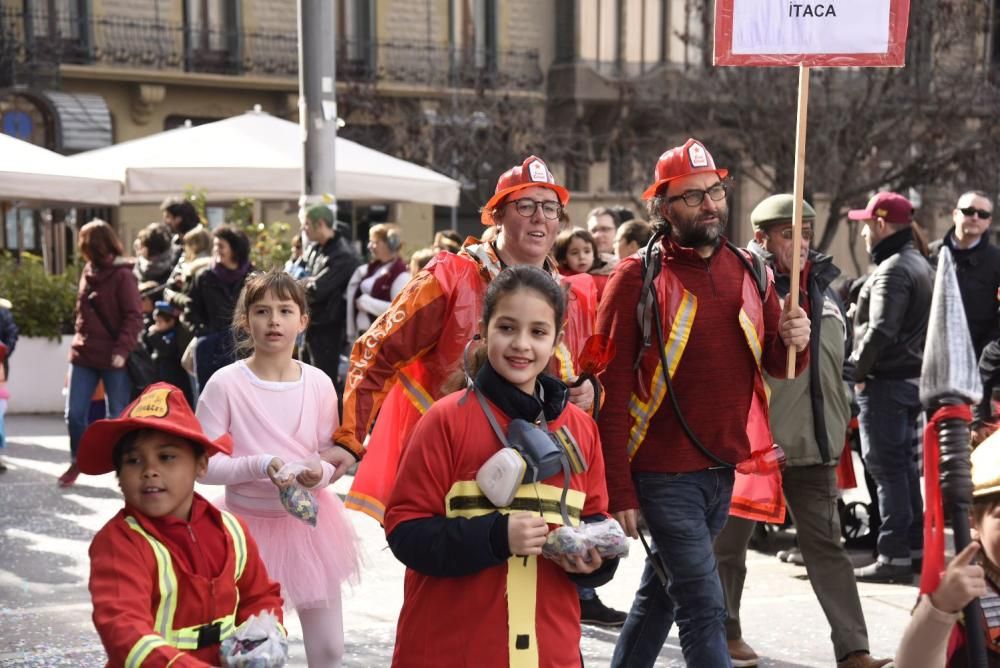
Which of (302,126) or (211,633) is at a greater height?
(302,126)

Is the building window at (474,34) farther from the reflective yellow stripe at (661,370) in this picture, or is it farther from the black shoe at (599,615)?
the reflective yellow stripe at (661,370)

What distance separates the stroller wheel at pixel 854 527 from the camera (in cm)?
816

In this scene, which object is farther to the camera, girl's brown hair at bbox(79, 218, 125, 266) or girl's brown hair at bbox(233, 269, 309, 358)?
girl's brown hair at bbox(79, 218, 125, 266)

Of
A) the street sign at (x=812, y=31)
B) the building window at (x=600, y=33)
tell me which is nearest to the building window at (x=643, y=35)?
the building window at (x=600, y=33)

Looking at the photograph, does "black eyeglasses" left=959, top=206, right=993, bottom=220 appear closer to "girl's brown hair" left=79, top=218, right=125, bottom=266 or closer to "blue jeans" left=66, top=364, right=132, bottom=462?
"girl's brown hair" left=79, top=218, right=125, bottom=266

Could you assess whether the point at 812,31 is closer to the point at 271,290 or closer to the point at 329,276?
the point at 271,290

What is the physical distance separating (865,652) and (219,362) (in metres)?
5.32

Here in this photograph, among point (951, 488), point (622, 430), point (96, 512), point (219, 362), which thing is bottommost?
point (96, 512)

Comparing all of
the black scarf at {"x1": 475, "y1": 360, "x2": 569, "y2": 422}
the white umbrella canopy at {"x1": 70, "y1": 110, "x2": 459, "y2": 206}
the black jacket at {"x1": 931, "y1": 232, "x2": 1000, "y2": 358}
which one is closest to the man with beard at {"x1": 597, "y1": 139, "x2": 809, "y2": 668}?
the black scarf at {"x1": 475, "y1": 360, "x2": 569, "y2": 422}

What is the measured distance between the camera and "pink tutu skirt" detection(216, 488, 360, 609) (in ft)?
15.1

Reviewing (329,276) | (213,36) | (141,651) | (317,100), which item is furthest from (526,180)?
(213,36)

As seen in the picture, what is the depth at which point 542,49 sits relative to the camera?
3170 centimetres

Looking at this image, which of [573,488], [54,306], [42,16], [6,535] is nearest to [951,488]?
[573,488]

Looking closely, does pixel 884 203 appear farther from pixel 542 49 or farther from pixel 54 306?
pixel 542 49
